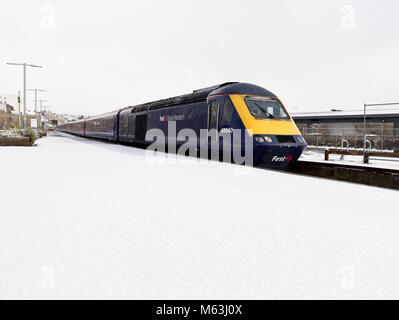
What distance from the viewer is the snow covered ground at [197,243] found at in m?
2.54

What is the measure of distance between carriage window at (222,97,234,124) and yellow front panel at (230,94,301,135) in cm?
18

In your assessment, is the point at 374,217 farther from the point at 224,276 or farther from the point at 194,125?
the point at 194,125

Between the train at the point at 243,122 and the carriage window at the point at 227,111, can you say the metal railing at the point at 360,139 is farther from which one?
the carriage window at the point at 227,111

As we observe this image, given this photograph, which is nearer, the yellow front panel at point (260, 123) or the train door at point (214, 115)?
the yellow front panel at point (260, 123)

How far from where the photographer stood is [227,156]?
11539 millimetres

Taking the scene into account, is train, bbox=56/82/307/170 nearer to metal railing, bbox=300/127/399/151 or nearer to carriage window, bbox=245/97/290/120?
carriage window, bbox=245/97/290/120

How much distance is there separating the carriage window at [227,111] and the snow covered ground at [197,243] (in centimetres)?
505

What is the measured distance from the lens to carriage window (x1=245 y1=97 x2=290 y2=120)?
10969 mm

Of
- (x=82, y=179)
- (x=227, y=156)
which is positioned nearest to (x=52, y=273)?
(x=82, y=179)

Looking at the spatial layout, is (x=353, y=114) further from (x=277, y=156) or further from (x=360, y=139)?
(x=277, y=156)

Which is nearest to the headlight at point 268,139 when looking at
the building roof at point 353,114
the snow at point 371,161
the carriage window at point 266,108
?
the carriage window at point 266,108

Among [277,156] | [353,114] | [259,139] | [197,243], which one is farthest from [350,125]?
[197,243]

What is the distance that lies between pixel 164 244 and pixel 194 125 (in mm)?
10566
